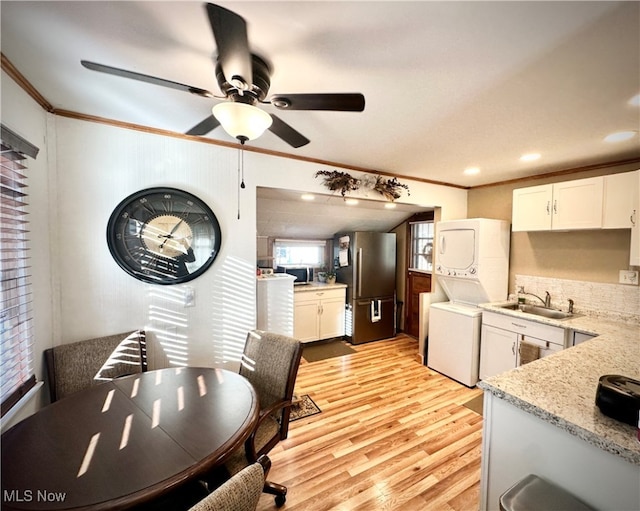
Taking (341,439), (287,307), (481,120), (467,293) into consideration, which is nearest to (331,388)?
(341,439)

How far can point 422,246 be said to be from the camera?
4449 mm

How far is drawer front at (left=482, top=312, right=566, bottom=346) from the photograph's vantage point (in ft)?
7.57

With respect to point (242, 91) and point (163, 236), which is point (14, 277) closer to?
point (163, 236)

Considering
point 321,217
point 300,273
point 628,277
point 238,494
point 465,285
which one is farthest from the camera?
point 300,273

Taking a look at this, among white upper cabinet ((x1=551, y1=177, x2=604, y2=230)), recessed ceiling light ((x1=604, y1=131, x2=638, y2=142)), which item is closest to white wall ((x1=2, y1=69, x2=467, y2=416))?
recessed ceiling light ((x1=604, y1=131, x2=638, y2=142))

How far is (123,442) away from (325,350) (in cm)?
310

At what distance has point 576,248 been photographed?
273cm

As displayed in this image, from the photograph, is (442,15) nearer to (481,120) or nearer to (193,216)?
(481,120)

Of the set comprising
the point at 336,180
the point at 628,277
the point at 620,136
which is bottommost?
the point at 628,277

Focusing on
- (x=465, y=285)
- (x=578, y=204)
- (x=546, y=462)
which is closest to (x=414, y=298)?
(x=465, y=285)

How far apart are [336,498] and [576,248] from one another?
3.12 metres

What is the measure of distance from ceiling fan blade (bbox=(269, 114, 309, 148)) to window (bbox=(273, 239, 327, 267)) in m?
2.86

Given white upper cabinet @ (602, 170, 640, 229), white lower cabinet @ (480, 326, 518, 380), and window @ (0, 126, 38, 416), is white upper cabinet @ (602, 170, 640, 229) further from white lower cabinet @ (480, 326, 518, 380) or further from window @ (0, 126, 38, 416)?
window @ (0, 126, 38, 416)

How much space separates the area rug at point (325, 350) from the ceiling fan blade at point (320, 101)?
3.19 meters
